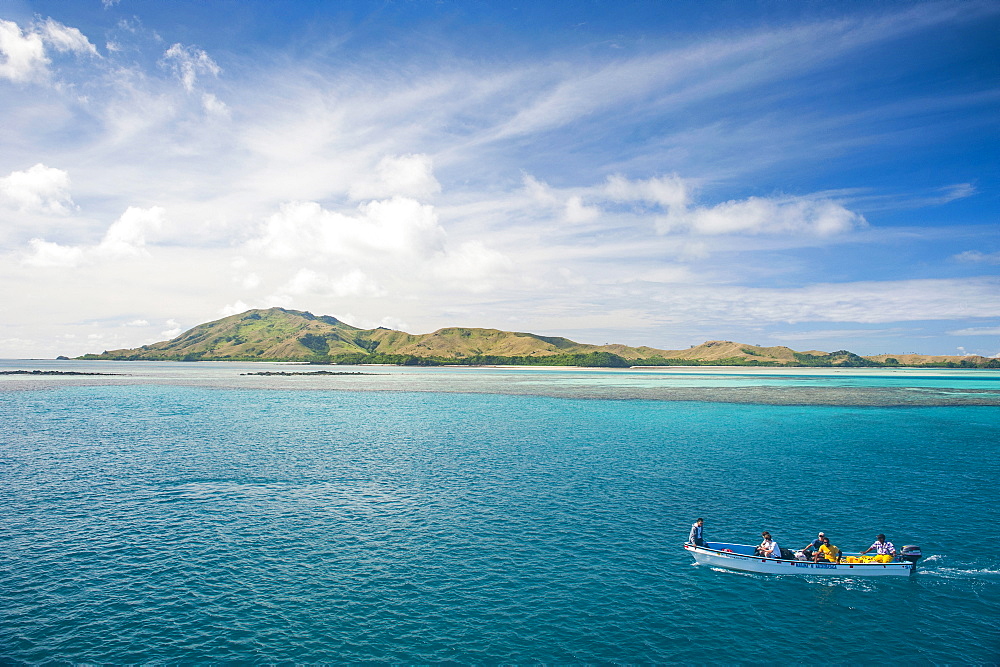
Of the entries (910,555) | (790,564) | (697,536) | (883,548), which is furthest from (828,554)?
(697,536)

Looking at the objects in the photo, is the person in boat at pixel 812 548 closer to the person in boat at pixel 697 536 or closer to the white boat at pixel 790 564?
the white boat at pixel 790 564

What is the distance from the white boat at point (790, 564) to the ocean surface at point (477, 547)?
0.80 m

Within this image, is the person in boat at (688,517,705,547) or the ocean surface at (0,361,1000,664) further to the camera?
the person in boat at (688,517,705,547)

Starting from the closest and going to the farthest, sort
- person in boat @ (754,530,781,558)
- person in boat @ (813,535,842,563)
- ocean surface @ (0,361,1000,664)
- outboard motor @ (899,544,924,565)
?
ocean surface @ (0,361,1000,664) → outboard motor @ (899,544,924,565) → person in boat @ (813,535,842,563) → person in boat @ (754,530,781,558)

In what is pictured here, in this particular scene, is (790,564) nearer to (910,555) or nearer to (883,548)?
(883,548)

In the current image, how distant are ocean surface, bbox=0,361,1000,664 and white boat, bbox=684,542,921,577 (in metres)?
0.80

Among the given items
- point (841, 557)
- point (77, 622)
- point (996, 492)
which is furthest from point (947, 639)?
point (77, 622)

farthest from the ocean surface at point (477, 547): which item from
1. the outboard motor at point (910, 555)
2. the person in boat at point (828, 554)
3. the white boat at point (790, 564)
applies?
the person in boat at point (828, 554)

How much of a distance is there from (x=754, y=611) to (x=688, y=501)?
63.5 ft

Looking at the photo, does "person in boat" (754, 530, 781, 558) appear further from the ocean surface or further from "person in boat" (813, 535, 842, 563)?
"person in boat" (813, 535, 842, 563)

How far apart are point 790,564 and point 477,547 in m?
21.4

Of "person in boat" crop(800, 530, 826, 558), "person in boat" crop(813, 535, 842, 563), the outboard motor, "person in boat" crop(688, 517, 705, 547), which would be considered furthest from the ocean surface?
"person in boat" crop(800, 530, 826, 558)

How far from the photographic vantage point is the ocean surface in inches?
1049

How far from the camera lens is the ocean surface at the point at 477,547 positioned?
26656 mm
